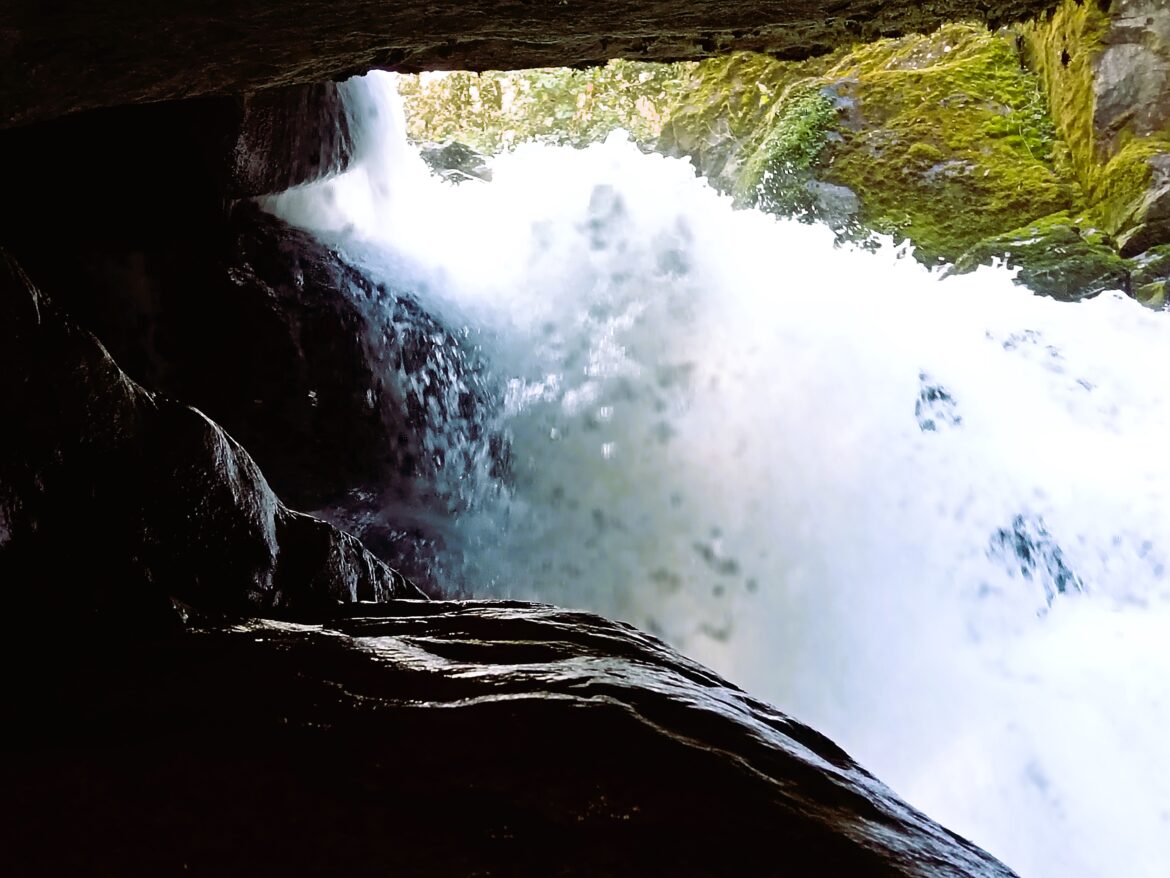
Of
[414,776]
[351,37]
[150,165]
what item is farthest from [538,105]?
[414,776]

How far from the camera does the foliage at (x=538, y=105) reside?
13.1 meters

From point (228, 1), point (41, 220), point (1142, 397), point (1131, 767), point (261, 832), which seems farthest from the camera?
point (1142, 397)

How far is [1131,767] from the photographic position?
4895mm

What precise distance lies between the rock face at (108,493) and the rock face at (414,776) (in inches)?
12.0

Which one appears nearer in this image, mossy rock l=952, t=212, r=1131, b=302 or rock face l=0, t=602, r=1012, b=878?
rock face l=0, t=602, r=1012, b=878

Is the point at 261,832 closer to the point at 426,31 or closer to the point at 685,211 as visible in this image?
the point at 426,31

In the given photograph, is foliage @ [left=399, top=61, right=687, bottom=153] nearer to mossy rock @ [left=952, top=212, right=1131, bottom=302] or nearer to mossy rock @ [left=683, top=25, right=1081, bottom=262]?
mossy rock @ [left=683, top=25, right=1081, bottom=262]

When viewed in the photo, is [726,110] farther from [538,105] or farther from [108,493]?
[108,493]

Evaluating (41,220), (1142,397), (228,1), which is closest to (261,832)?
(228,1)

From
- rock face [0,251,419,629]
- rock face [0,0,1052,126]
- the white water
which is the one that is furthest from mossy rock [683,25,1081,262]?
rock face [0,251,419,629]

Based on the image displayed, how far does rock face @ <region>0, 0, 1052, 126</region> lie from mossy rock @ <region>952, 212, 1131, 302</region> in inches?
246

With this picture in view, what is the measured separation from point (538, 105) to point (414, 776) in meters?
14.1

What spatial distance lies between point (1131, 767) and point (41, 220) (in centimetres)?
743

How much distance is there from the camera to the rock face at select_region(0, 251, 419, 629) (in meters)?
2.00
